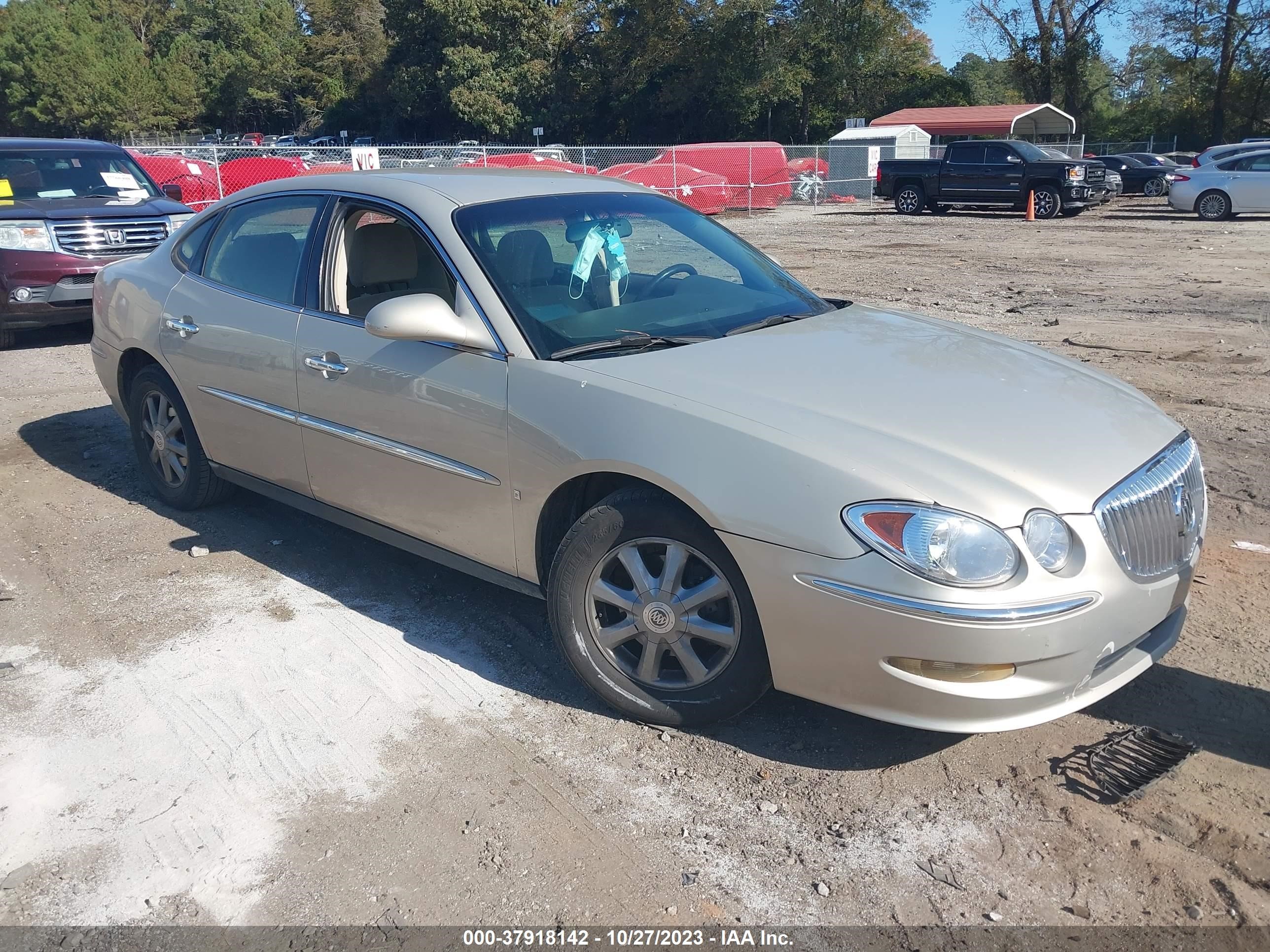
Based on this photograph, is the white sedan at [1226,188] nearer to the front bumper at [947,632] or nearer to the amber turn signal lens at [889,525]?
the front bumper at [947,632]

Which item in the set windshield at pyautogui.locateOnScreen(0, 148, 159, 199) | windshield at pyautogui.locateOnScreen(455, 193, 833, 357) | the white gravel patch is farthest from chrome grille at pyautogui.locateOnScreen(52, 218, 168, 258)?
windshield at pyautogui.locateOnScreen(455, 193, 833, 357)

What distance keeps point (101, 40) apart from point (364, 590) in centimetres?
8612

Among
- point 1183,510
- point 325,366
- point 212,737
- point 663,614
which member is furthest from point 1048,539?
point 325,366

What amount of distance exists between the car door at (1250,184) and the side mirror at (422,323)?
23.6m

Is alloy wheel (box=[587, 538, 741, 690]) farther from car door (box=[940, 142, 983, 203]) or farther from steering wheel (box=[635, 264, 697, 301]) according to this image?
car door (box=[940, 142, 983, 203])

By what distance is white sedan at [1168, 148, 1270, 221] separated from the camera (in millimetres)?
22453

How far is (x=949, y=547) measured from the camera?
285 centimetres

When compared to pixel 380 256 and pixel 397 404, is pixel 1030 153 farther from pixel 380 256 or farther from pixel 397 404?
pixel 397 404

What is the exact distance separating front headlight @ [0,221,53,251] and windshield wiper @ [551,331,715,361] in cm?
804

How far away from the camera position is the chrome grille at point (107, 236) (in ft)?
32.4

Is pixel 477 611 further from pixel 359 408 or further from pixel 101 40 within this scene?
pixel 101 40

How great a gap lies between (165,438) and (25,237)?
5.62 m

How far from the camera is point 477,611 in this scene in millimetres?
4457

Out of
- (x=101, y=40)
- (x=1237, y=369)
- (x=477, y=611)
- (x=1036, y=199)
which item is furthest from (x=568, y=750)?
(x=101, y=40)
